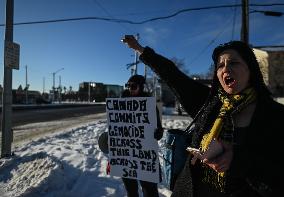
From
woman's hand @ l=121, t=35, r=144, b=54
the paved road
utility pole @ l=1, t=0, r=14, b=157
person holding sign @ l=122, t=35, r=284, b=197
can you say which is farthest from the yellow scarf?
the paved road

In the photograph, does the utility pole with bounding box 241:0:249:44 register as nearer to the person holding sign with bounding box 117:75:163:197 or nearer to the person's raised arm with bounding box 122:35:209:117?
the person holding sign with bounding box 117:75:163:197

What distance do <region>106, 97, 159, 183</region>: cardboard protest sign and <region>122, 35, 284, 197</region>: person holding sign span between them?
181 centimetres

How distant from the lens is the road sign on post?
9415 mm

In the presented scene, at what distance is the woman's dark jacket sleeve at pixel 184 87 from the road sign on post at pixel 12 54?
286 inches

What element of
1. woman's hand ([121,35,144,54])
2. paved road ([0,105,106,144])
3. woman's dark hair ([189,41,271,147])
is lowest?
paved road ([0,105,106,144])

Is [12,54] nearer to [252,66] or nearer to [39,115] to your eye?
[252,66]

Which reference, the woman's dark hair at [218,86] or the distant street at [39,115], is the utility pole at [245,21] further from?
the distant street at [39,115]

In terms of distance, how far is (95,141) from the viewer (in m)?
11.1

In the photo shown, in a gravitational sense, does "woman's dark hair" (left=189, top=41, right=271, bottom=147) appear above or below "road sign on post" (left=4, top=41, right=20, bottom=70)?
below

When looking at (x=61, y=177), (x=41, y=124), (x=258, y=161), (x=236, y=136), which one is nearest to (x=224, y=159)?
(x=258, y=161)

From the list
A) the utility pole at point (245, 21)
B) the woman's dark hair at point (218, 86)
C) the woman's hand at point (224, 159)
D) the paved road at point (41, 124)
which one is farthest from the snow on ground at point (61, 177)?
the utility pole at point (245, 21)

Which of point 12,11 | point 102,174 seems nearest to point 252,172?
point 102,174

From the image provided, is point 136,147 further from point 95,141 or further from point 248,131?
point 95,141

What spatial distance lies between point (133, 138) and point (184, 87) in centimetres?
175
